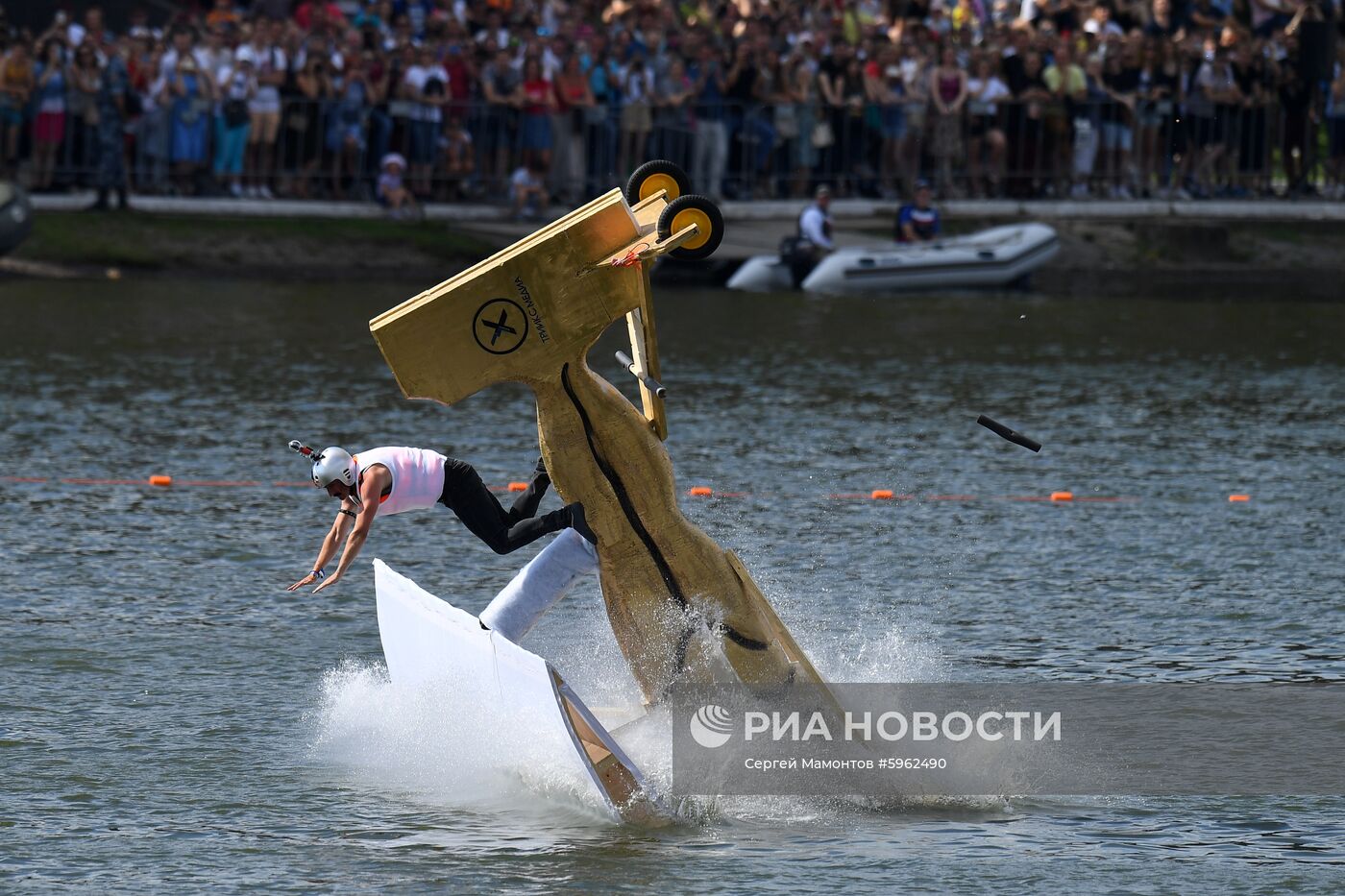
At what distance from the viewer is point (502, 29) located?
29297mm

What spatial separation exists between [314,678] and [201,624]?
Result: 127 centimetres

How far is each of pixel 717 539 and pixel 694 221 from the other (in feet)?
17.2

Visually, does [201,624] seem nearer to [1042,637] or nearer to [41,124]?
[1042,637]

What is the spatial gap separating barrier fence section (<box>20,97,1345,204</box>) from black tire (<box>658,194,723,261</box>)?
1917 centimetres

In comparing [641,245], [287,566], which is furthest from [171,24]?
[641,245]

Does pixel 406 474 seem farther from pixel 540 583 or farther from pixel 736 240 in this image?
pixel 736 240

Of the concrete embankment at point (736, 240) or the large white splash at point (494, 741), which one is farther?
the concrete embankment at point (736, 240)

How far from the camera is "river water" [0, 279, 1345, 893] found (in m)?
8.43

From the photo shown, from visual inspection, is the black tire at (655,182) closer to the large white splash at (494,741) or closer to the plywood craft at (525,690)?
the plywood craft at (525,690)

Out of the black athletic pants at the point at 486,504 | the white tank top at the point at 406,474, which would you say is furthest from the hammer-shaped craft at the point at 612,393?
the white tank top at the point at 406,474

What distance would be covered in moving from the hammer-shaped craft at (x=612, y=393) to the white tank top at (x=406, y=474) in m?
0.51

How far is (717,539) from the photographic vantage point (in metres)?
13.9

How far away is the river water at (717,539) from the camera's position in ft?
27.7

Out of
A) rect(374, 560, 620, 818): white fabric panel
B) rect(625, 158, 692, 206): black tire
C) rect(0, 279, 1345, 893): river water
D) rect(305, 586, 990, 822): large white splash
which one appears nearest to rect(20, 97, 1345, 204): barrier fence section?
rect(0, 279, 1345, 893): river water
